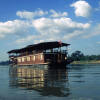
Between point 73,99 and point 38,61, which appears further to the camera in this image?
point 38,61

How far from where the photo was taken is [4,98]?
980cm

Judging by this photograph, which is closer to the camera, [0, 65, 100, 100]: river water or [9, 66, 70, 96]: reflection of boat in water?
[0, 65, 100, 100]: river water

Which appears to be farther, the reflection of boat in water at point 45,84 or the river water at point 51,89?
the reflection of boat in water at point 45,84

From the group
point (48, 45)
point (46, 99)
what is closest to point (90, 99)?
point (46, 99)

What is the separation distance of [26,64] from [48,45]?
37.9 feet

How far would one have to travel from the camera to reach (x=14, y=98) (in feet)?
31.8

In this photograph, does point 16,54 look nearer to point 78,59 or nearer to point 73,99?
point 73,99

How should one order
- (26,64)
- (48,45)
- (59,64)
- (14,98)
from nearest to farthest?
1. (14,98)
2. (59,64)
3. (48,45)
4. (26,64)

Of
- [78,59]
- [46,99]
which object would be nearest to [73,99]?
[46,99]

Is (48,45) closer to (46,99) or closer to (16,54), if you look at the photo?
(16,54)

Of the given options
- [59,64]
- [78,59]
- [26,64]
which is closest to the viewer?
[59,64]

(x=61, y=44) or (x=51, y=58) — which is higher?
(x=61, y=44)

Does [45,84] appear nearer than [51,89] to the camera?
No

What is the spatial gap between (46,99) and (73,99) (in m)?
1.21
